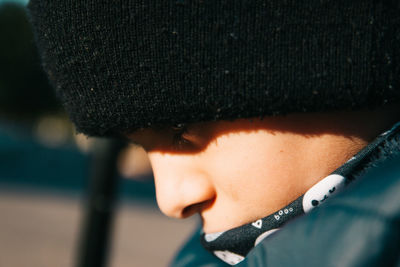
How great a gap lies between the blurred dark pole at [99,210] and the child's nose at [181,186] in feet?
4.14

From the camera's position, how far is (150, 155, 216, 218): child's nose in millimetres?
755

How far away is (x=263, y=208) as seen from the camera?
2.46ft

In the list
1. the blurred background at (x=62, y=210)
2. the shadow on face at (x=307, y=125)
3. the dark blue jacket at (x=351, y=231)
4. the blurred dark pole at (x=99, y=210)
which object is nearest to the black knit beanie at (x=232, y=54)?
the shadow on face at (x=307, y=125)

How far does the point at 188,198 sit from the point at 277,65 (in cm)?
27

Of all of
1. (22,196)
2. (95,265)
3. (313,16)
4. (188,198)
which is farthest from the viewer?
(22,196)

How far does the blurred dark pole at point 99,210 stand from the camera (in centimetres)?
205

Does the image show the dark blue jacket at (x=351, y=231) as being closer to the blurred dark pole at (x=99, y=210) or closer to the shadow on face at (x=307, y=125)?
the shadow on face at (x=307, y=125)

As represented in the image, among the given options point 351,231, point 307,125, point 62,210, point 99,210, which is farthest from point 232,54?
point 62,210

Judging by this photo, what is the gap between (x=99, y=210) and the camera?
6.83 feet

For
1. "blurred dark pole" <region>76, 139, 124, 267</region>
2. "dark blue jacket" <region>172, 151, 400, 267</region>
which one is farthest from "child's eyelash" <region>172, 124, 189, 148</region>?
"blurred dark pole" <region>76, 139, 124, 267</region>

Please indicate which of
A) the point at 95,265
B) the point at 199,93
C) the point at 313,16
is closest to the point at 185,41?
the point at 199,93

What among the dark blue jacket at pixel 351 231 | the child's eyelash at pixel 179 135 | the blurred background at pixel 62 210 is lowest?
the dark blue jacket at pixel 351 231

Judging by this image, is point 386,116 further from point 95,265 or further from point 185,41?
point 95,265

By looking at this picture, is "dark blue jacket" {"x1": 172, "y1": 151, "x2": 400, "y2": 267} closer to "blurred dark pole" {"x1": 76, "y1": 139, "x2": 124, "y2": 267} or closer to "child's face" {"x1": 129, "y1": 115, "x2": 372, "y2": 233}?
"child's face" {"x1": 129, "y1": 115, "x2": 372, "y2": 233}
